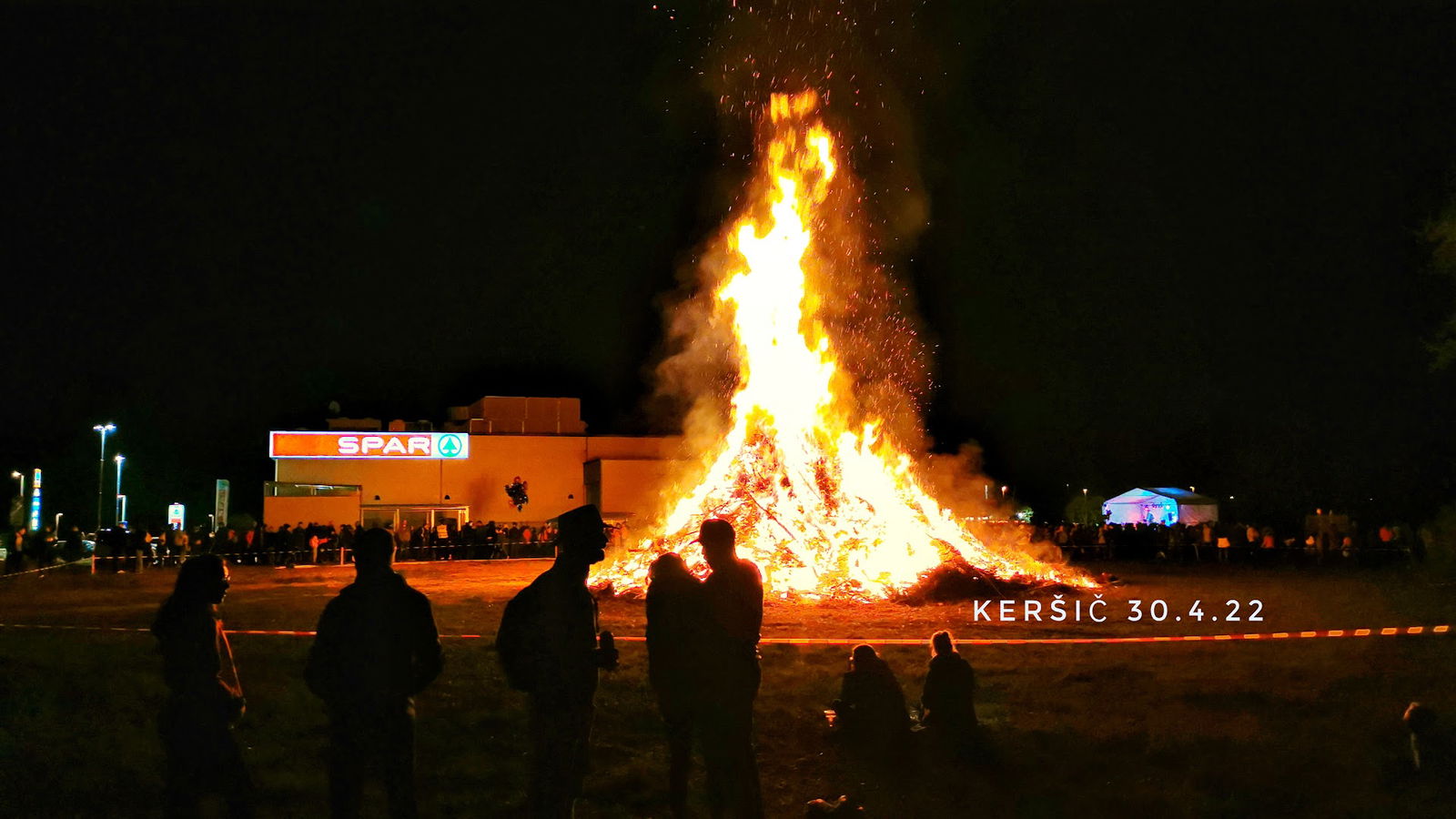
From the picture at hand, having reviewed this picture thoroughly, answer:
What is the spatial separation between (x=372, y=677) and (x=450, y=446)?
43980mm

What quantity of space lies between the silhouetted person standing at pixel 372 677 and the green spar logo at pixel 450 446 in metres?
43.6

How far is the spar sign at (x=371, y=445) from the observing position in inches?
1774

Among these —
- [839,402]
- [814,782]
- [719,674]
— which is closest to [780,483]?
[839,402]

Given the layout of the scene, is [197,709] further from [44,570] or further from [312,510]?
[312,510]

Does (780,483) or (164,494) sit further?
(164,494)

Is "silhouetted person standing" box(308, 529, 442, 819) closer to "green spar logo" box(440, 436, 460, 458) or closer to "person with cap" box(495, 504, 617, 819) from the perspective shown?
Result: "person with cap" box(495, 504, 617, 819)

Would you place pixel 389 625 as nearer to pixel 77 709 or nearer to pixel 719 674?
pixel 719 674

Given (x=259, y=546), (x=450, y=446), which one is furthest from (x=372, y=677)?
(x=450, y=446)

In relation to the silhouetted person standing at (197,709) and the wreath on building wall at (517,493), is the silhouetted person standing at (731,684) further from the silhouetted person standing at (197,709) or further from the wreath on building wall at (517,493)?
the wreath on building wall at (517,493)

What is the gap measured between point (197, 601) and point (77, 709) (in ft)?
16.2

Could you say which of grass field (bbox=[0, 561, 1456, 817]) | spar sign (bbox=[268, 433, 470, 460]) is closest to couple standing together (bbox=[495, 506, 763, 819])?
grass field (bbox=[0, 561, 1456, 817])

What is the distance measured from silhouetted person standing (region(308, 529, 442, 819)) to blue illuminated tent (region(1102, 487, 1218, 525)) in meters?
44.0

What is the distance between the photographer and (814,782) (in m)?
6.83

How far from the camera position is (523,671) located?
4.95 meters
